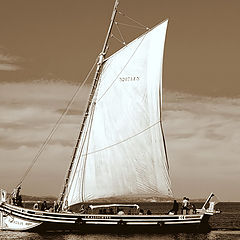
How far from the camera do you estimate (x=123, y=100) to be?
6169cm

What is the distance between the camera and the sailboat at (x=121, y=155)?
5891 centimetres

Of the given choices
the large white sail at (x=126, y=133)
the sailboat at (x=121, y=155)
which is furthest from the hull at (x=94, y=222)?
the large white sail at (x=126, y=133)

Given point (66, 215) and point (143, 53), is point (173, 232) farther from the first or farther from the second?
point (143, 53)

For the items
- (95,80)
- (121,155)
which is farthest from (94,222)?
(95,80)

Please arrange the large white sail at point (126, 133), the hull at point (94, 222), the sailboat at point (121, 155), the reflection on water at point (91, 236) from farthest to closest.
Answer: the large white sail at point (126, 133) → the sailboat at point (121, 155) → the hull at point (94, 222) → the reflection on water at point (91, 236)

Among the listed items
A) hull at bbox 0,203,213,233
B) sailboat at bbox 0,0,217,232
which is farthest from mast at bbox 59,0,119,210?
hull at bbox 0,203,213,233

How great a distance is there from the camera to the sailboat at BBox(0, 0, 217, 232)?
58.9 metres

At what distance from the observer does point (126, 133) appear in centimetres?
6094

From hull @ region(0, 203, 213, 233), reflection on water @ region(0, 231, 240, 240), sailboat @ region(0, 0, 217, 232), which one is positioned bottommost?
reflection on water @ region(0, 231, 240, 240)

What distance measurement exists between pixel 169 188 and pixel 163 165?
2671 mm

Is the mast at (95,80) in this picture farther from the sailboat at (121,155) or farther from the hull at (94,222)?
the hull at (94,222)

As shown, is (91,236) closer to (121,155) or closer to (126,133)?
(121,155)

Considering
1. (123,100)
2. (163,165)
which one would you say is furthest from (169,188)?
(123,100)

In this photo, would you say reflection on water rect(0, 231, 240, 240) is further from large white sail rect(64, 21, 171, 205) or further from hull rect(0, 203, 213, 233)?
large white sail rect(64, 21, 171, 205)
